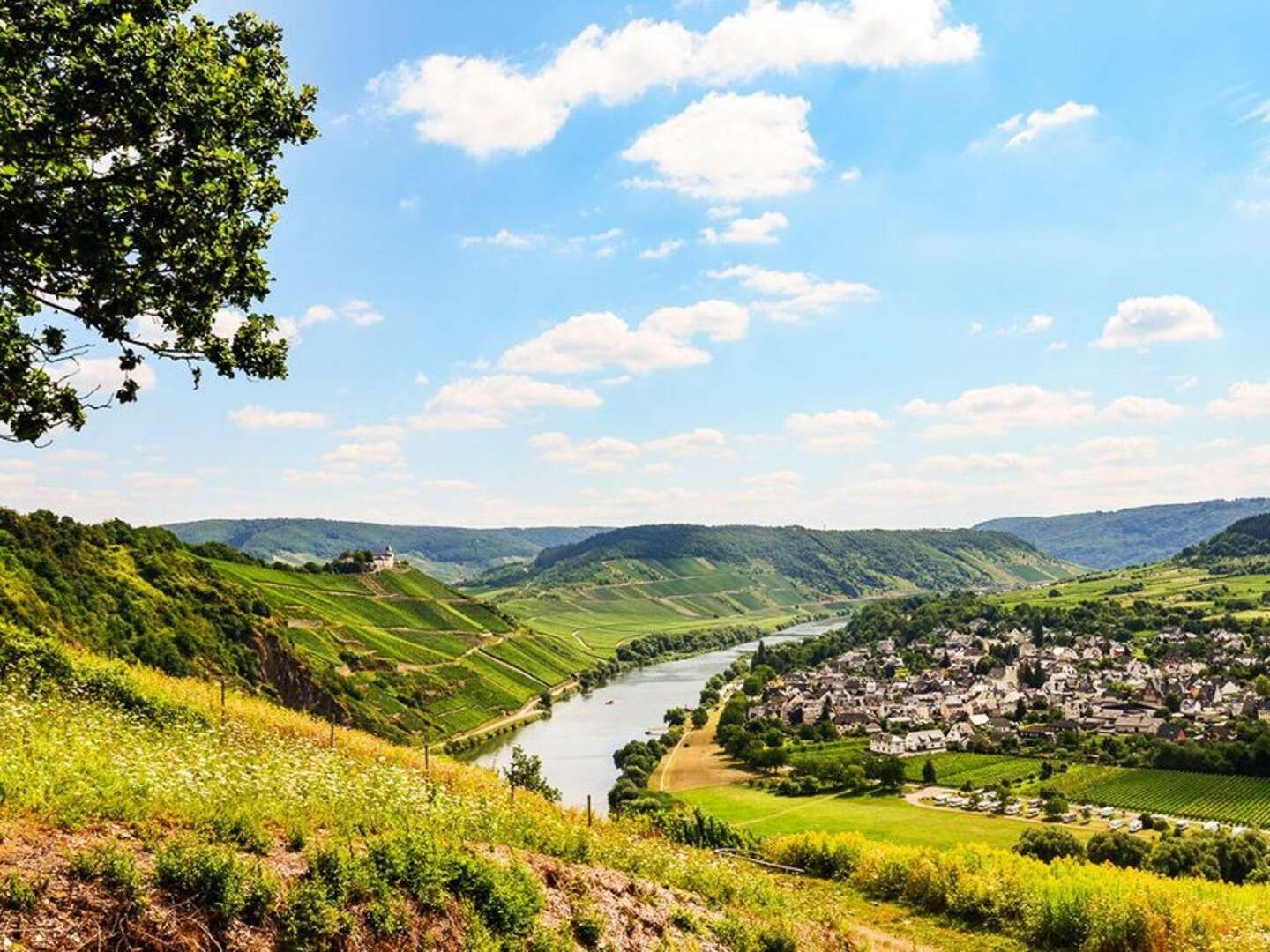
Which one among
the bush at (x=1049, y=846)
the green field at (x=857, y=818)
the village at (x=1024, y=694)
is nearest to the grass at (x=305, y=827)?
the bush at (x=1049, y=846)

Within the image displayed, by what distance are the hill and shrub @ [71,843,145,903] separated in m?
34.0

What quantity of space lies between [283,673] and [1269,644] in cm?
16172

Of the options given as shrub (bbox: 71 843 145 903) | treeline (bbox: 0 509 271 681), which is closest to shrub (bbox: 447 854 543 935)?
shrub (bbox: 71 843 145 903)

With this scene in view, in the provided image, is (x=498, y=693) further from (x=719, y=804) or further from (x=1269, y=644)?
(x=1269, y=644)

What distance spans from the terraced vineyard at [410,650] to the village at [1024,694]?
43.0 meters

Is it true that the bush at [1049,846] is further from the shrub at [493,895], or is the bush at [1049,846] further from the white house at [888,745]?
the shrub at [493,895]

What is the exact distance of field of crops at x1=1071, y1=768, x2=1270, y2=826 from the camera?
7638 centimetres

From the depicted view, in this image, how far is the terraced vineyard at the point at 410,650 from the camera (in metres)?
104

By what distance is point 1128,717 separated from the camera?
116125mm

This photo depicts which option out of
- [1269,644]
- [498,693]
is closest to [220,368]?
[498,693]

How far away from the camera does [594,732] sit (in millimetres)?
114938

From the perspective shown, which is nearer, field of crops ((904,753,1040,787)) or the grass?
the grass

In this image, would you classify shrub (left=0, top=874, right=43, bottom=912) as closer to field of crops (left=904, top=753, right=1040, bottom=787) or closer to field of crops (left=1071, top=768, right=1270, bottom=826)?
field of crops (left=1071, top=768, right=1270, bottom=826)

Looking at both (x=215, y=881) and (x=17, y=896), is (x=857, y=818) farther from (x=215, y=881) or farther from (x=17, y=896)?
(x=17, y=896)
